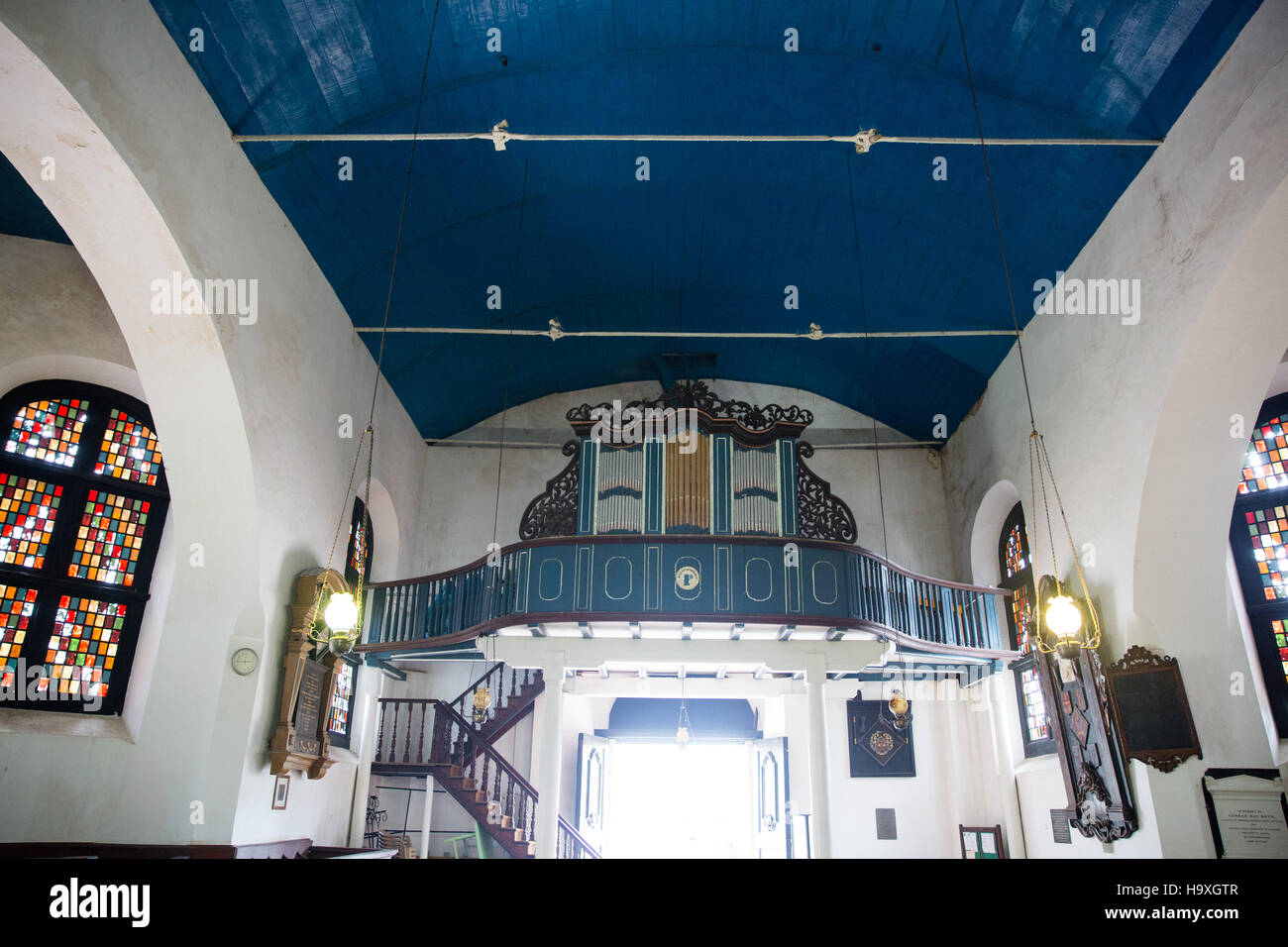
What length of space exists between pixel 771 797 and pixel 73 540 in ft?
42.9

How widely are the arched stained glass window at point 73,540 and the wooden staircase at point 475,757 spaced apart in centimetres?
493

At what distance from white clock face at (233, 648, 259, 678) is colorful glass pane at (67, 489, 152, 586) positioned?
5.83 ft

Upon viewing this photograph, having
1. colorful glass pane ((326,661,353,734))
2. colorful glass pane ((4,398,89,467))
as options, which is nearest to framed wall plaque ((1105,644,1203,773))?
colorful glass pane ((326,661,353,734))

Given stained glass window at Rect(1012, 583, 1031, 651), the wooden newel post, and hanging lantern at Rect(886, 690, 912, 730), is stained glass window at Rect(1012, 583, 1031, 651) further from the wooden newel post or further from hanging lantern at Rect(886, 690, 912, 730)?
the wooden newel post

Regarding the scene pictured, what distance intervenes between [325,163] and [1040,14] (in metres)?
7.60

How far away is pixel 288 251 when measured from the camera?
979 centimetres

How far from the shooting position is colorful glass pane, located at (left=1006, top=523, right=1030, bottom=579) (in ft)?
40.8

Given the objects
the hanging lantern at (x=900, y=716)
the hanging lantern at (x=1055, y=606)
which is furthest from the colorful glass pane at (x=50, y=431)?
the hanging lantern at (x=900, y=716)

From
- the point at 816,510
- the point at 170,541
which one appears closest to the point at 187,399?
the point at 170,541

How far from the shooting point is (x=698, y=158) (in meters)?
11.0

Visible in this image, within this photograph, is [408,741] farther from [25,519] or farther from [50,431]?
[50,431]

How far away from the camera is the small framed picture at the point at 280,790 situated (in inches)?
370

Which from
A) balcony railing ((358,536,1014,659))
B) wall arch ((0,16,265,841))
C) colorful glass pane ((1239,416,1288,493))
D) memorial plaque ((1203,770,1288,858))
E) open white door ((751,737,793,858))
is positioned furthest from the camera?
open white door ((751,737,793,858))

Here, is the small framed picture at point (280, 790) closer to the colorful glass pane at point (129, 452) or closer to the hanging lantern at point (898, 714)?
the colorful glass pane at point (129, 452)
